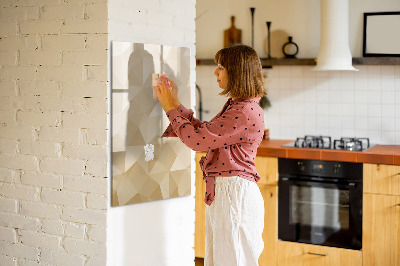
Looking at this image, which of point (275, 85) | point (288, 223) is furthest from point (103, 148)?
point (275, 85)

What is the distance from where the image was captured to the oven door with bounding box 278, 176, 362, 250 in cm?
384

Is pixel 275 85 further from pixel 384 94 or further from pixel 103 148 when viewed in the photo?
pixel 103 148

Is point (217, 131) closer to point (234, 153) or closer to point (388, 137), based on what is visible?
point (234, 153)

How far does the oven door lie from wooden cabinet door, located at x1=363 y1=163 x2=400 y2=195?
0.23 feet

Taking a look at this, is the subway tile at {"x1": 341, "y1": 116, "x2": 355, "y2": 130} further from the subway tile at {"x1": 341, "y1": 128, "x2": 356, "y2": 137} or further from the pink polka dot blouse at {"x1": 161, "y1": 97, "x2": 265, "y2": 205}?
the pink polka dot blouse at {"x1": 161, "y1": 97, "x2": 265, "y2": 205}

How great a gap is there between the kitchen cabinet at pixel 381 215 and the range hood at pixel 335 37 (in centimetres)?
85

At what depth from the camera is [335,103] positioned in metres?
4.50

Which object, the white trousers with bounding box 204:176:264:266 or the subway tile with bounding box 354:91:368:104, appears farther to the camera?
the subway tile with bounding box 354:91:368:104

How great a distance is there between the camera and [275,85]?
4703mm

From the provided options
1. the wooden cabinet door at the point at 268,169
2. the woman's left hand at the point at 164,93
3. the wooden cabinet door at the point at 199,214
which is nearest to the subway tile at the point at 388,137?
the wooden cabinet door at the point at 268,169

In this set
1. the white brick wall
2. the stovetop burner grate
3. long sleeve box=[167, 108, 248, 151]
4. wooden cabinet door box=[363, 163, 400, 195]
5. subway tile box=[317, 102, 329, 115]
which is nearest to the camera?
long sleeve box=[167, 108, 248, 151]

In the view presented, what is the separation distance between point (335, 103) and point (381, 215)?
109 centimetres

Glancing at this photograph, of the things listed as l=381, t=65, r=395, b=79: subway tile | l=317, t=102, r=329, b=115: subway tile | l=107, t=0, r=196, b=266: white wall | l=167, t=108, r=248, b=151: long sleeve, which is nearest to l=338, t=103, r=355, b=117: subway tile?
l=317, t=102, r=329, b=115: subway tile

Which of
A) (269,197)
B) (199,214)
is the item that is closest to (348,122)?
(269,197)
